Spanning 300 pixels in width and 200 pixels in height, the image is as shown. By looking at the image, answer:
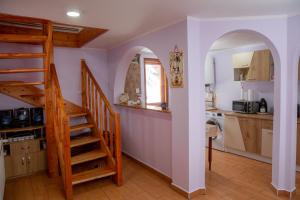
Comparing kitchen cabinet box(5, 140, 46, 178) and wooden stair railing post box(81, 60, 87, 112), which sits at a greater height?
wooden stair railing post box(81, 60, 87, 112)

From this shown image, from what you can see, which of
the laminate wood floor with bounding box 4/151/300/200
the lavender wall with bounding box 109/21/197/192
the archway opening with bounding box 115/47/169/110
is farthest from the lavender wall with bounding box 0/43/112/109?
the laminate wood floor with bounding box 4/151/300/200

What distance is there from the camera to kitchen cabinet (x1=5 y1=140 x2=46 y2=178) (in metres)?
3.29

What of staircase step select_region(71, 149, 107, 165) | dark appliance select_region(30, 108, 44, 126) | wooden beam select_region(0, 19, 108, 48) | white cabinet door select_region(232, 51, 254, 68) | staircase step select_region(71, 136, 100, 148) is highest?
wooden beam select_region(0, 19, 108, 48)

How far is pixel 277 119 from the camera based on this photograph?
262 cm

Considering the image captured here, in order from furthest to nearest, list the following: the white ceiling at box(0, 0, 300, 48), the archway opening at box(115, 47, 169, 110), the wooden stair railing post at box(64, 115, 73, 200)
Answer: the archway opening at box(115, 47, 169, 110)
the wooden stair railing post at box(64, 115, 73, 200)
the white ceiling at box(0, 0, 300, 48)

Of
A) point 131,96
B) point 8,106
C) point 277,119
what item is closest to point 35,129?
point 8,106

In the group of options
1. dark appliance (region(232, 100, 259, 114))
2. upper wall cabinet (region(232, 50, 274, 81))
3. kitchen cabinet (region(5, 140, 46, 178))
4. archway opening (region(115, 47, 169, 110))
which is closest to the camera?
kitchen cabinet (region(5, 140, 46, 178))

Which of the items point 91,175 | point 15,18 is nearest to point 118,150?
point 91,175

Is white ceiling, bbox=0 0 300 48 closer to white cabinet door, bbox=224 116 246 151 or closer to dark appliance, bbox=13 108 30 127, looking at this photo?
dark appliance, bbox=13 108 30 127

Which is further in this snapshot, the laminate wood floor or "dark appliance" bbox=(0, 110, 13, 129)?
"dark appliance" bbox=(0, 110, 13, 129)

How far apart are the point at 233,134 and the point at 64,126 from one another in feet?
10.4

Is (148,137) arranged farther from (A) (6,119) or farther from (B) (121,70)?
(A) (6,119)

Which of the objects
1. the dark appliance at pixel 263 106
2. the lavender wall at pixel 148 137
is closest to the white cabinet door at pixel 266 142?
the dark appliance at pixel 263 106

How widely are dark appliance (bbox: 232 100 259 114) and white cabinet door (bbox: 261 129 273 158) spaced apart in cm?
53
